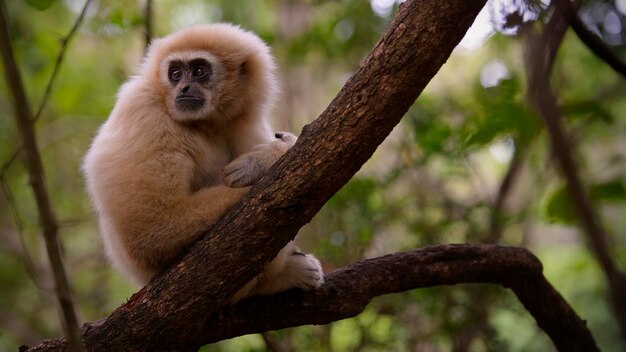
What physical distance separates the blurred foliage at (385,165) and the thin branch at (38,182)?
1.71m

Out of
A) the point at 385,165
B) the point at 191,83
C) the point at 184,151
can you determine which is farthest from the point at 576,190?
the point at 385,165

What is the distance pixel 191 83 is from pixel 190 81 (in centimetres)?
2

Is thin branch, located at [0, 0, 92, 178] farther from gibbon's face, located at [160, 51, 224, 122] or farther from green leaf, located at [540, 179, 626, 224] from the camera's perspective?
A: green leaf, located at [540, 179, 626, 224]

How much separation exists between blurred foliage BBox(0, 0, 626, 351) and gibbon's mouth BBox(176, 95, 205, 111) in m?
0.95

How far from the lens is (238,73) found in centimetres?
455

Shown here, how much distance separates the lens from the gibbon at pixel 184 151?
347 cm

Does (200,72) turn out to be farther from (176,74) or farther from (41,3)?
(41,3)

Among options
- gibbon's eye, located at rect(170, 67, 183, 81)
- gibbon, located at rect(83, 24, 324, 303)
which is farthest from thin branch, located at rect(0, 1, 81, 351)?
gibbon's eye, located at rect(170, 67, 183, 81)

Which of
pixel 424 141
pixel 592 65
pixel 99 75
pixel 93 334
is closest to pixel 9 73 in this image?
pixel 93 334

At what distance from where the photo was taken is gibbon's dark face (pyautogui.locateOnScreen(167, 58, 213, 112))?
4.00 metres

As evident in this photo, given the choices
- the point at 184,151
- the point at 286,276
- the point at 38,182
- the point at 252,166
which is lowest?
the point at 38,182

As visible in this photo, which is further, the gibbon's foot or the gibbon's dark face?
the gibbon's dark face

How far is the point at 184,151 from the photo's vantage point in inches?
147

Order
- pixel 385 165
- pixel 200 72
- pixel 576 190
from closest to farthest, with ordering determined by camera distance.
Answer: pixel 576 190 < pixel 200 72 < pixel 385 165
